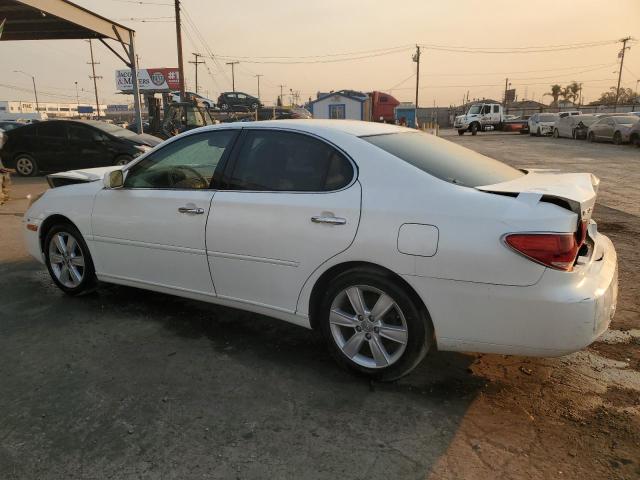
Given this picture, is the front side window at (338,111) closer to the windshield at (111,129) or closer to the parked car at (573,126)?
the parked car at (573,126)

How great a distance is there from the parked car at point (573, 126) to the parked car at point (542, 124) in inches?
51.5

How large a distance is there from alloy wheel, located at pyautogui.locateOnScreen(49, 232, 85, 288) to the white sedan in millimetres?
338

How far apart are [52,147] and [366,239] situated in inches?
479

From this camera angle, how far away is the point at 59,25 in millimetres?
14672

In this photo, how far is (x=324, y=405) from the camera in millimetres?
2881

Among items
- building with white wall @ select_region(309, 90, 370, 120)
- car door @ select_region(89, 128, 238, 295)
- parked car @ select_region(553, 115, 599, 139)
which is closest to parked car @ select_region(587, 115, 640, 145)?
parked car @ select_region(553, 115, 599, 139)

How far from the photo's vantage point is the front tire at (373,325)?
287 cm

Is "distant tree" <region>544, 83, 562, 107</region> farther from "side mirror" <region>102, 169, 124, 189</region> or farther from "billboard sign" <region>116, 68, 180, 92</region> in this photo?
"side mirror" <region>102, 169, 124, 189</region>

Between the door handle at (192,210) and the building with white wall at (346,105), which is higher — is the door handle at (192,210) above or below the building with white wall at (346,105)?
below

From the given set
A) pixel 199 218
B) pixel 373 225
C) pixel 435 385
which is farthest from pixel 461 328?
pixel 199 218

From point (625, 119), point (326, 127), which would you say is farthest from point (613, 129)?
point (326, 127)

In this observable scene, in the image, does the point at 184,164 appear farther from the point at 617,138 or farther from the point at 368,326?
the point at 617,138

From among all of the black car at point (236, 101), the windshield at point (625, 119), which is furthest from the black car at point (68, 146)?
the black car at point (236, 101)

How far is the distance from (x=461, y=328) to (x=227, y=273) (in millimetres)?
1633
